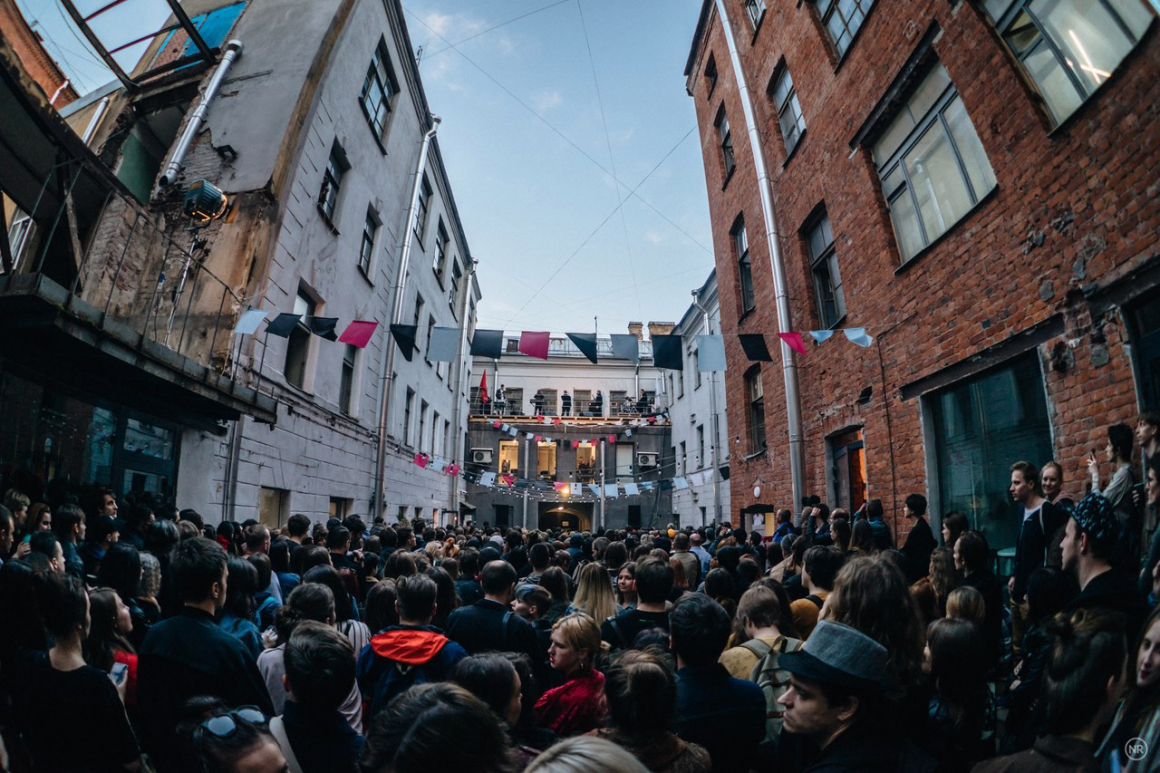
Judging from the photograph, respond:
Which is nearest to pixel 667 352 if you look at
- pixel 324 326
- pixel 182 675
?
pixel 324 326

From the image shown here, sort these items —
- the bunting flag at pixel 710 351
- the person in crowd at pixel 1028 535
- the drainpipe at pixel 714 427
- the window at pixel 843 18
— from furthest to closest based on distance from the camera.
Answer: the drainpipe at pixel 714 427 < the bunting flag at pixel 710 351 < the window at pixel 843 18 < the person in crowd at pixel 1028 535

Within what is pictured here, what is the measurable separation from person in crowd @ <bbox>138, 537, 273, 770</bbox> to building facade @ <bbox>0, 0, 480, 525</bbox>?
5.41 metres

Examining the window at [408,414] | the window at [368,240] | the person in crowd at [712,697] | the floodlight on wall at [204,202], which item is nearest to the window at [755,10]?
the window at [368,240]

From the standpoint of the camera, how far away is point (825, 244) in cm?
1052

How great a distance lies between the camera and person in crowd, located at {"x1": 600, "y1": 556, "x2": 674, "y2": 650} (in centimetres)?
390

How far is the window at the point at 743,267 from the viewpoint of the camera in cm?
1387

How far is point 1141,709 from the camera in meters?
1.93

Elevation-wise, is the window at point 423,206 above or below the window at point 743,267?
above

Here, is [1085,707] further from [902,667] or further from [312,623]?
[312,623]

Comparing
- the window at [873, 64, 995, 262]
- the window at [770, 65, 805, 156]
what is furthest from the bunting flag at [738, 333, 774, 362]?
the window at [770, 65, 805, 156]

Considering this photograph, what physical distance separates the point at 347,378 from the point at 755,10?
12.1 meters

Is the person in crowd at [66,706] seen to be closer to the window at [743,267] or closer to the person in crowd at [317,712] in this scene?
the person in crowd at [317,712]

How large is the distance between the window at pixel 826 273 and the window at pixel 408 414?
457 inches

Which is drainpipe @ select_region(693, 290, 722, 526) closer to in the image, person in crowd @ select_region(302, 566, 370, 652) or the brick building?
the brick building
